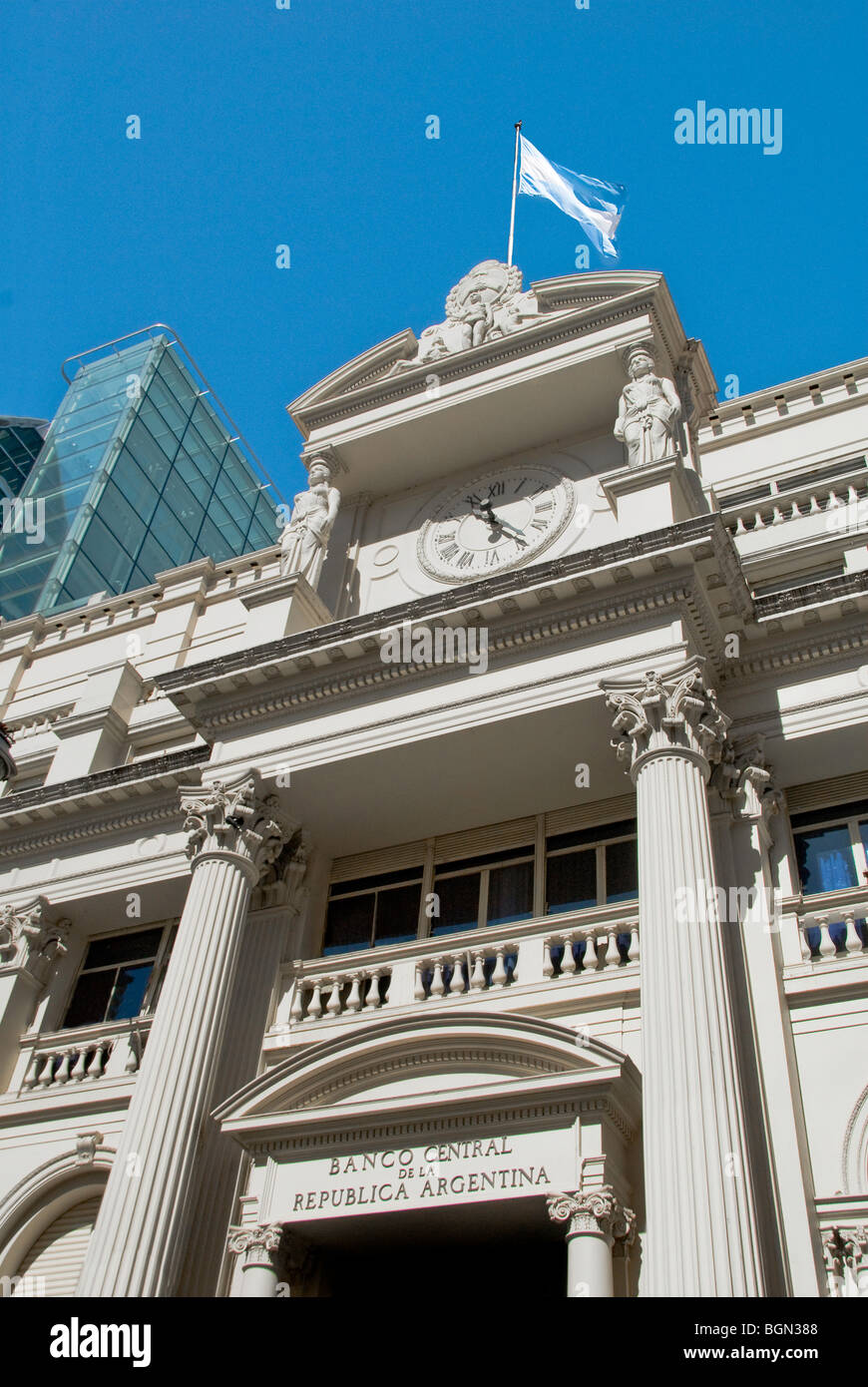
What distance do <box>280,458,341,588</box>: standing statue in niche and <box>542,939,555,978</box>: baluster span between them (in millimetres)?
7226

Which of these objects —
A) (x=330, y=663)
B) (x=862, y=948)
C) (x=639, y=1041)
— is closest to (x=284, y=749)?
(x=330, y=663)

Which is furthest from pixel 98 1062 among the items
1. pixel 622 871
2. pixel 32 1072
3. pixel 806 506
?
pixel 806 506

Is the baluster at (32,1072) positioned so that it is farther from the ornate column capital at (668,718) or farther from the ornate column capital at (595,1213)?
the ornate column capital at (668,718)

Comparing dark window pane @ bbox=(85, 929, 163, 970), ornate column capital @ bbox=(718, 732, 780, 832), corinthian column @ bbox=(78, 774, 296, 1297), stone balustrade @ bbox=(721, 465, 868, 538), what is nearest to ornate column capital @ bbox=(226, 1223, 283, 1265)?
corinthian column @ bbox=(78, 774, 296, 1297)

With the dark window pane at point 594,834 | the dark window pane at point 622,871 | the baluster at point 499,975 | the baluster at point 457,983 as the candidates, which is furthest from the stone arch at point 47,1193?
the dark window pane at point 622,871

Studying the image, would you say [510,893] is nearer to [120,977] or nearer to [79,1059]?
[79,1059]

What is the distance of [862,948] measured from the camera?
40.3 feet

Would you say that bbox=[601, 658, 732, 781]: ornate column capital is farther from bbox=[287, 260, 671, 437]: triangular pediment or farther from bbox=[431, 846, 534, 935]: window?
bbox=[287, 260, 671, 437]: triangular pediment

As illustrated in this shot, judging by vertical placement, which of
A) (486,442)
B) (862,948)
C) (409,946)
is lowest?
(862,948)

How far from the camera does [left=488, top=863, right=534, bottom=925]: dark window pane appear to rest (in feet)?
49.3

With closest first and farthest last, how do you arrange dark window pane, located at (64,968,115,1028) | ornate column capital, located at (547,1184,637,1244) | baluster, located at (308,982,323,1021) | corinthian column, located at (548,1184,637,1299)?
corinthian column, located at (548,1184,637,1299) < ornate column capital, located at (547,1184,637,1244) < baluster, located at (308,982,323,1021) < dark window pane, located at (64,968,115,1028)

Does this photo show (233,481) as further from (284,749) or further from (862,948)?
(862,948)

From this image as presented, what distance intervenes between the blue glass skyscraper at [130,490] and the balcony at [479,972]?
21248 millimetres

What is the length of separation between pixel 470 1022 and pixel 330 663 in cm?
557
